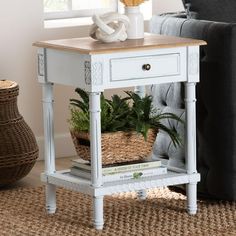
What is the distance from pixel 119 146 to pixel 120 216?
275 mm

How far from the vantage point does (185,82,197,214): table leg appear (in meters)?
3.25

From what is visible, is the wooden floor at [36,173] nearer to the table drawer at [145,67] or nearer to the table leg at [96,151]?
the table leg at [96,151]

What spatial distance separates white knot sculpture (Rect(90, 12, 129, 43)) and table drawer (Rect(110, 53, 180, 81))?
130mm

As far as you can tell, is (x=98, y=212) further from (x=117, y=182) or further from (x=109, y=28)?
(x=109, y=28)

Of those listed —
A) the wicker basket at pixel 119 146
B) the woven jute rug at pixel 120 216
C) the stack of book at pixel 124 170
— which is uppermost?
the wicker basket at pixel 119 146

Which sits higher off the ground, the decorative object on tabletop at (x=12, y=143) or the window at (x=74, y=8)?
the window at (x=74, y=8)

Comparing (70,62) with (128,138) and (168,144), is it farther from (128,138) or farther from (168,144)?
(168,144)

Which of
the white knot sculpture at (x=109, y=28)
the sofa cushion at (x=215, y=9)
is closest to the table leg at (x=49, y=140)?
the white knot sculpture at (x=109, y=28)

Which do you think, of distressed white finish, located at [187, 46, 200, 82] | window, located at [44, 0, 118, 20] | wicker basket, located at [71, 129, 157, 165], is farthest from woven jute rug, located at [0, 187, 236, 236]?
window, located at [44, 0, 118, 20]

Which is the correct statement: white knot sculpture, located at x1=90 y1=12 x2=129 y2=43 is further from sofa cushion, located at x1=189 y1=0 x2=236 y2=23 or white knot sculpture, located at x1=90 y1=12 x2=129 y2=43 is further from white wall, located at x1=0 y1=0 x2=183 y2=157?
white wall, located at x1=0 y1=0 x2=183 y2=157

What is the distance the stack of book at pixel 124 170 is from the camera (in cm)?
321

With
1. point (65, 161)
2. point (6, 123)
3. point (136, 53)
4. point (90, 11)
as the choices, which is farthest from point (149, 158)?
point (90, 11)

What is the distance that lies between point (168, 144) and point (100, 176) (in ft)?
1.72

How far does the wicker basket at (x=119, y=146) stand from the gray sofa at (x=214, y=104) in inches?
8.9
